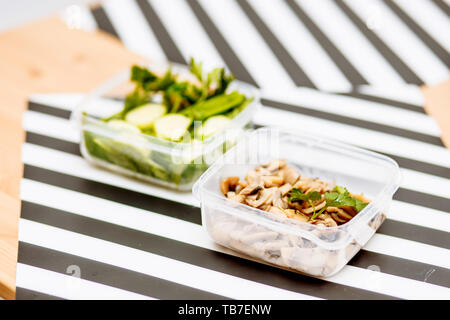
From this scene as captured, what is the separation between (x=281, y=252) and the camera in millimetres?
1233

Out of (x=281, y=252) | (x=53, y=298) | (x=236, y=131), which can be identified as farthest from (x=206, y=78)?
(x=53, y=298)

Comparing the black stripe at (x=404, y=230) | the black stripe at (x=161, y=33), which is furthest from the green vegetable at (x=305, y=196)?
the black stripe at (x=161, y=33)

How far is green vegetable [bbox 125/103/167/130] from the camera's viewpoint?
5.16 feet

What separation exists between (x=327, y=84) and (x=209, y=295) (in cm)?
100

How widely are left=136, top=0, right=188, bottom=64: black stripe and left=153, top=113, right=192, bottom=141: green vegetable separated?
1.88ft

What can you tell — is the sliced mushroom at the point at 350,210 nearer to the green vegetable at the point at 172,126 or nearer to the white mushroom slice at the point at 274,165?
the white mushroom slice at the point at 274,165

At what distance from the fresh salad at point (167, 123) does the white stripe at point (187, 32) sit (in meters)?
0.39

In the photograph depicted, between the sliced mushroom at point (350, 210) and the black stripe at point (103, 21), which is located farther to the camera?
the black stripe at point (103, 21)

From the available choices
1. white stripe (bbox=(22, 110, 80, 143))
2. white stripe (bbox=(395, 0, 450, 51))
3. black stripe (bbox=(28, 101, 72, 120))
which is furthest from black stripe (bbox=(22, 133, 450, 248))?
white stripe (bbox=(395, 0, 450, 51))

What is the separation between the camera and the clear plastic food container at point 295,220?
1.21 metres

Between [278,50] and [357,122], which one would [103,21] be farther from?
[357,122]

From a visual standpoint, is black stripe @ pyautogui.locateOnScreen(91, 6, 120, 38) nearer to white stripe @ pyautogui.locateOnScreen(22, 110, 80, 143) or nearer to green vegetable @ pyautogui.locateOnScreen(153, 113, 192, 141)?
white stripe @ pyautogui.locateOnScreen(22, 110, 80, 143)

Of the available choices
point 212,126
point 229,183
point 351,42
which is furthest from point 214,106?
point 351,42

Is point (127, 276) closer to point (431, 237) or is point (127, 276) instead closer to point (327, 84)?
point (431, 237)
